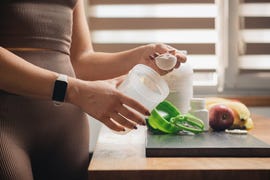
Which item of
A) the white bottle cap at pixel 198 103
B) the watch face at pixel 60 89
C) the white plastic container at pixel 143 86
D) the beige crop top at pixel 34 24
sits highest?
the beige crop top at pixel 34 24

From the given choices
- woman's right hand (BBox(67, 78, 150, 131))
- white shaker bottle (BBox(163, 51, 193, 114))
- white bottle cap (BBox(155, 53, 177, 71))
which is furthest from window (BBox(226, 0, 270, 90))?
woman's right hand (BBox(67, 78, 150, 131))

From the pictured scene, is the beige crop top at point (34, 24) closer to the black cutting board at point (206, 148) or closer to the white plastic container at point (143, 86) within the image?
the white plastic container at point (143, 86)

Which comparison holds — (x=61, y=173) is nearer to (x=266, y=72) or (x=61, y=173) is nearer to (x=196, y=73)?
(x=196, y=73)

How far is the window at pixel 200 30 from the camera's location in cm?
203

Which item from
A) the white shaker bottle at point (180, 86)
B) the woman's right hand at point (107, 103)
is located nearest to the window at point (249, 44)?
the white shaker bottle at point (180, 86)

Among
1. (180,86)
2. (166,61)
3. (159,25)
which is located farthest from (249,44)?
(166,61)

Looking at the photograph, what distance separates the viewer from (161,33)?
2.04 m

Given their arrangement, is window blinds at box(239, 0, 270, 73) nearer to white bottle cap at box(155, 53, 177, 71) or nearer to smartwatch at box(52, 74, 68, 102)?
white bottle cap at box(155, 53, 177, 71)

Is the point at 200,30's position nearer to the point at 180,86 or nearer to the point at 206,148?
the point at 180,86

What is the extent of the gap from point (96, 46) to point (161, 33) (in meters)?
0.31

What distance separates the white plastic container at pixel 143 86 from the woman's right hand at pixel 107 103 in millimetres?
134

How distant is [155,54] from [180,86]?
125mm

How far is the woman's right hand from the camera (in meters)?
0.83

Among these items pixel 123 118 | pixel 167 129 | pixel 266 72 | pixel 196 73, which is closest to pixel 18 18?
pixel 123 118
